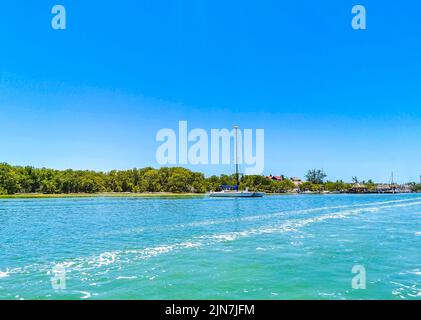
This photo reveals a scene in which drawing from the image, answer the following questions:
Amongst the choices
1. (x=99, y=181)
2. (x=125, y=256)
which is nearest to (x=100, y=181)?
(x=99, y=181)

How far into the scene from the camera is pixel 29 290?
546 inches

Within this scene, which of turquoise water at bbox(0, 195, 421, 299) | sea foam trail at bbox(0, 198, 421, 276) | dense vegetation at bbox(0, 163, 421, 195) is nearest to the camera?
turquoise water at bbox(0, 195, 421, 299)

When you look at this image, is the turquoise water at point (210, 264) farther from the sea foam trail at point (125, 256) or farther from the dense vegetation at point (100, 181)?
the dense vegetation at point (100, 181)

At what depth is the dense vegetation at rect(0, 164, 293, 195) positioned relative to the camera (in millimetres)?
139750

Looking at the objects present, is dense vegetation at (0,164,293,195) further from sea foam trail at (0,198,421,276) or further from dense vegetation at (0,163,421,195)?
sea foam trail at (0,198,421,276)

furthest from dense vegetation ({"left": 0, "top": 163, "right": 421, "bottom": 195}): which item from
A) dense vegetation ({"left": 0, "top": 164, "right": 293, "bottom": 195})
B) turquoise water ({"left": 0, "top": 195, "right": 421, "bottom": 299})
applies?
turquoise water ({"left": 0, "top": 195, "right": 421, "bottom": 299})

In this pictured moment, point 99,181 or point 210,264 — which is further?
point 99,181

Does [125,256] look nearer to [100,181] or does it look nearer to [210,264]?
Result: [210,264]

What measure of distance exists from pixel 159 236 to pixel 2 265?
38.7 feet

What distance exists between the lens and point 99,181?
172m
